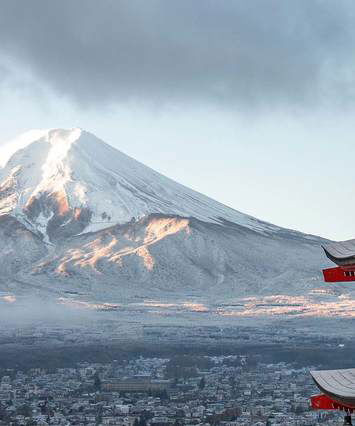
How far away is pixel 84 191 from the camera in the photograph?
13012 cm

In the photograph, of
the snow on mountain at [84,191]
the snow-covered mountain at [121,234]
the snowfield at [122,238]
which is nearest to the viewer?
the snowfield at [122,238]

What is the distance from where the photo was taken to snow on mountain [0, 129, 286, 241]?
415ft

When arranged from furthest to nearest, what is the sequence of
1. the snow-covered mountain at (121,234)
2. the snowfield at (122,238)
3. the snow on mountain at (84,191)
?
the snow on mountain at (84,191)
the snow-covered mountain at (121,234)
the snowfield at (122,238)

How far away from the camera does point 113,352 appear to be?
85.4 m

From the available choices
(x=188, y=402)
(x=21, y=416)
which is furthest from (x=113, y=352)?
(x=21, y=416)

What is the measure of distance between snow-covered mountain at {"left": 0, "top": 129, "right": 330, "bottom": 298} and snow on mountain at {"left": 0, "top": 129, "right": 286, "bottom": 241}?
0.11 m

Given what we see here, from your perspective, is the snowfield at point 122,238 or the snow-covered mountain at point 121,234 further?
the snow-covered mountain at point 121,234

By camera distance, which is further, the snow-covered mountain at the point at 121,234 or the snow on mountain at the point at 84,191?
the snow on mountain at the point at 84,191

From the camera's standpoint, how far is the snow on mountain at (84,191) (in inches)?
4975

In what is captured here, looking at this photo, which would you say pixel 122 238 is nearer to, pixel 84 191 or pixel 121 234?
pixel 121 234

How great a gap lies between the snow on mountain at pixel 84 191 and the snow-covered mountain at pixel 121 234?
107 millimetres

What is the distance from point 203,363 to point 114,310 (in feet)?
74.8

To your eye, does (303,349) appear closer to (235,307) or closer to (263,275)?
(235,307)

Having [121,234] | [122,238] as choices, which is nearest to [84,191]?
[121,234]
